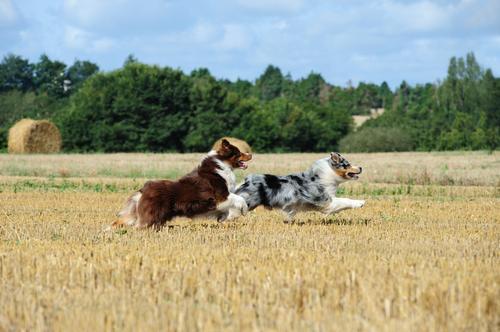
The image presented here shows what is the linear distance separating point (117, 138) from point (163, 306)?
50130 millimetres

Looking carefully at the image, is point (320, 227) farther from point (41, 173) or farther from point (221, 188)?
point (41, 173)

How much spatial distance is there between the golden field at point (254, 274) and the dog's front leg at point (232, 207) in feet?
0.75

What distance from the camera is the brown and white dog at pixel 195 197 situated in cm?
1020

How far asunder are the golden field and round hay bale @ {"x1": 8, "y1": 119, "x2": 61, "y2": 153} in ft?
103

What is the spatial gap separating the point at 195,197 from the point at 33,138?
35.0 metres

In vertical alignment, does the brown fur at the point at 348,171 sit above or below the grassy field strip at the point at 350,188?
above

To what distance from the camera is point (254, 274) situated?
6363 mm

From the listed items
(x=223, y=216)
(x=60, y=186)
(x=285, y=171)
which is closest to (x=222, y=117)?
(x=285, y=171)

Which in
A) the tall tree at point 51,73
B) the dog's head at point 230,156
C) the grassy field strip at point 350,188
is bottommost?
the grassy field strip at point 350,188

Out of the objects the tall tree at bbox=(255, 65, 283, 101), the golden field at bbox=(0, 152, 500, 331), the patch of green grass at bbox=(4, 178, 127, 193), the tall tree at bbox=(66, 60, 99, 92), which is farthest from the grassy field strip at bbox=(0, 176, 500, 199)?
the tall tree at bbox=(255, 65, 283, 101)

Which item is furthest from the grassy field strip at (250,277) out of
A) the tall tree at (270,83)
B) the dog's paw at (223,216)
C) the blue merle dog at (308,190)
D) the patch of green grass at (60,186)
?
the tall tree at (270,83)

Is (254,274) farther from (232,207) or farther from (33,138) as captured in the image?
(33,138)

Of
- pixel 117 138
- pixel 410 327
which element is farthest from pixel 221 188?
pixel 117 138

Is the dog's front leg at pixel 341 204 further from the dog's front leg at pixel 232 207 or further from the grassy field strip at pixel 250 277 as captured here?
the dog's front leg at pixel 232 207
